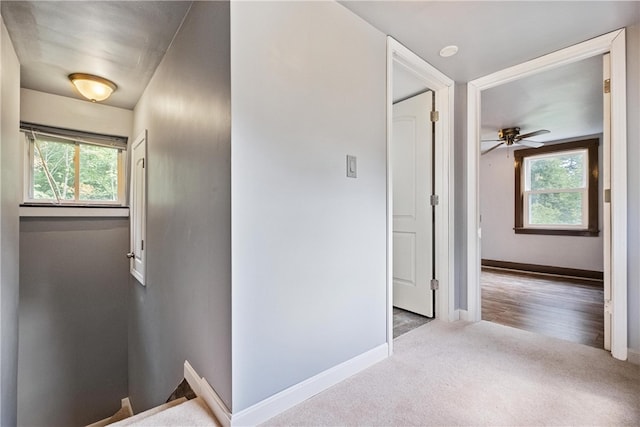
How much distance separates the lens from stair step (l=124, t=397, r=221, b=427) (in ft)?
4.42

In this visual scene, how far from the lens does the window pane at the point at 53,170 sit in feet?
9.99

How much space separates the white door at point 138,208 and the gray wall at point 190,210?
0.53 ft

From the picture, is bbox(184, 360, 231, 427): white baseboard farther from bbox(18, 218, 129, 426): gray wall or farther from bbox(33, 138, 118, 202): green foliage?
bbox(33, 138, 118, 202): green foliage

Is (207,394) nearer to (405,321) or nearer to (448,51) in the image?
(405,321)

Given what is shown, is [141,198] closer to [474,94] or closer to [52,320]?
[52,320]

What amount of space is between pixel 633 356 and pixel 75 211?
4.88 meters

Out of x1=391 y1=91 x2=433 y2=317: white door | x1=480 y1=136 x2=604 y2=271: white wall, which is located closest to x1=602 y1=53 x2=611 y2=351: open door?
x1=391 y1=91 x2=433 y2=317: white door

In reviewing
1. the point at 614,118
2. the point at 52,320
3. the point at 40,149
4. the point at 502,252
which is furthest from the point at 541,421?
the point at 502,252

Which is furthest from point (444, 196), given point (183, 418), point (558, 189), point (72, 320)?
point (72, 320)

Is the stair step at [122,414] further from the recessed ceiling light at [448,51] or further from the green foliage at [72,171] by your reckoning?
the recessed ceiling light at [448,51]

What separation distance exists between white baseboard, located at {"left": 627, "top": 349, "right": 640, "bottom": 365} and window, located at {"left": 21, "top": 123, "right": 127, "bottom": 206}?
4.78m

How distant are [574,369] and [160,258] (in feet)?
9.78

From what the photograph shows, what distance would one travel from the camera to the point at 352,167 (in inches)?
70.7

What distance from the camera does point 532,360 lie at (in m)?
1.96
